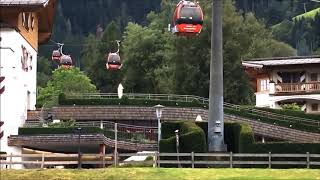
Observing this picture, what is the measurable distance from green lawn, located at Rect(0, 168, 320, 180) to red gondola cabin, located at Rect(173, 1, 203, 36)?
318 inches

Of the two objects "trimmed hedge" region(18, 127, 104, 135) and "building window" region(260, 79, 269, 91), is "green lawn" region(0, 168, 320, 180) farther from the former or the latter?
"building window" region(260, 79, 269, 91)

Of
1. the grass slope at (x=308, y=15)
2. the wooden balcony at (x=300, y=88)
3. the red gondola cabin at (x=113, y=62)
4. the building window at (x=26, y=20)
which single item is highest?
the grass slope at (x=308, y=15)

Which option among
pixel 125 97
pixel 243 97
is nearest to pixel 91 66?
pixel 243 97

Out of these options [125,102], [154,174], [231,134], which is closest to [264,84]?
[125,102]

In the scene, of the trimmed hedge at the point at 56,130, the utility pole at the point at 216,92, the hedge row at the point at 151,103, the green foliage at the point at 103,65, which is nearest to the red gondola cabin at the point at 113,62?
the hedge row at the point at 151,103

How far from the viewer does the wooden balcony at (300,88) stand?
6919 centimetres

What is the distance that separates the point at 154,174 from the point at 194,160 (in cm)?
506

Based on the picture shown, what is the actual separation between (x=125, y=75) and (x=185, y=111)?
4096 centimetres

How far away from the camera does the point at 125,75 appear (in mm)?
96000

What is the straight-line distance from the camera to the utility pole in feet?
129

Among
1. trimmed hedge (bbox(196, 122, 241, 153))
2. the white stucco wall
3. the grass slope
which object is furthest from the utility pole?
the grass slope

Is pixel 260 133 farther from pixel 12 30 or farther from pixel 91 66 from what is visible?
pixel 91 66

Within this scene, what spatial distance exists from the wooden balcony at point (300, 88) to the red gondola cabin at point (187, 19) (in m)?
35.7

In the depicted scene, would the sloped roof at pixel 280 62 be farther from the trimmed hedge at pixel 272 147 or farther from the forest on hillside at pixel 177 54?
the trimmed hedge at pixel 272 147
